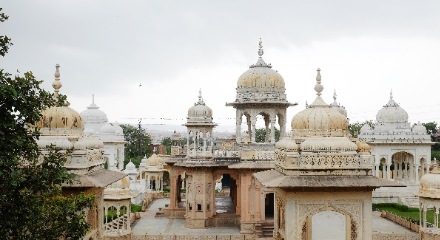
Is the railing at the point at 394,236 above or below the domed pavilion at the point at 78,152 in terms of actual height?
below

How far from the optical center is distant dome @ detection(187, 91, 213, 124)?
94.4 ft

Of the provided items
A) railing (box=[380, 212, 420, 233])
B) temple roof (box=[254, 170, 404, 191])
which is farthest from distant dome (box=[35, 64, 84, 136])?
railing (box=[380, 212, 420, 233])

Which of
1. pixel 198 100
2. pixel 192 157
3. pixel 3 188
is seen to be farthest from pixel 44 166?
pixel 198 100

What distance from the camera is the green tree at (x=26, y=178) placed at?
8688mm

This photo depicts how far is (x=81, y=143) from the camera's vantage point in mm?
13562

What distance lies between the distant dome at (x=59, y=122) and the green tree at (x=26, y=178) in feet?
12.1

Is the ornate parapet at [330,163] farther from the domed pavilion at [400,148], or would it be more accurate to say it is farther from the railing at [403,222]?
the domed pavilion at [400,148]

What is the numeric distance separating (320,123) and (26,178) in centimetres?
702

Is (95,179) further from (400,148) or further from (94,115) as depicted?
(94,115)

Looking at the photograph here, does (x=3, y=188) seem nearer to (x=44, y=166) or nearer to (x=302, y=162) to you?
(x=44, y=166)

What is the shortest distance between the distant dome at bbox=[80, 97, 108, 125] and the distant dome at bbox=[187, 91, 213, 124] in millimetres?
19426

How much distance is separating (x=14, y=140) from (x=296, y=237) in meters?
6.73

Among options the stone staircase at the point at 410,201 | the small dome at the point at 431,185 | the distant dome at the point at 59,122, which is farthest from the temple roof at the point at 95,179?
the stone staircase at the point at 410,201

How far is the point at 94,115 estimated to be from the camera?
46.8 metres
